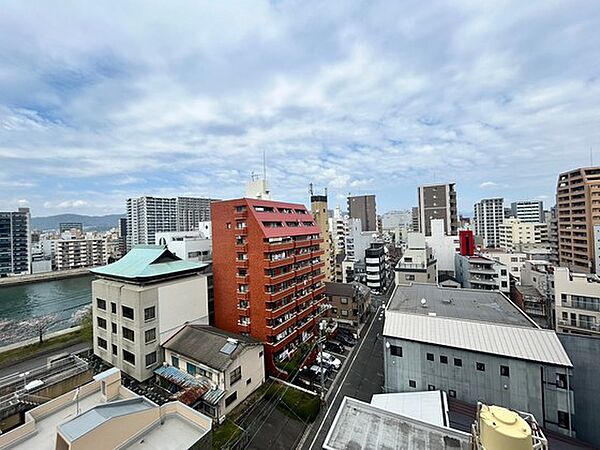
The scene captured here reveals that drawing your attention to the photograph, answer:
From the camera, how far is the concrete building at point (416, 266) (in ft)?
147

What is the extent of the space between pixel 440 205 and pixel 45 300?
8857 centimetres

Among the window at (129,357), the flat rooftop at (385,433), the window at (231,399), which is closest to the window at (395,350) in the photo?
the flat rooftop at (385,433)

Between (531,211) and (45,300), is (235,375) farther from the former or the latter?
(531,211)

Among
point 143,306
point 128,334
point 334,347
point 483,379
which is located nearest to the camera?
point 483,379

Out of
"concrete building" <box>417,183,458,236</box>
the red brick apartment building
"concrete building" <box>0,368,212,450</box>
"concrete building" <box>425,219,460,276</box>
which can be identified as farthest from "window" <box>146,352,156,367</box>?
"concrete building" <box>417,183,458,236</box>

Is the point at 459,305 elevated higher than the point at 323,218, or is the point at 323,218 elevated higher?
the point at 323,218

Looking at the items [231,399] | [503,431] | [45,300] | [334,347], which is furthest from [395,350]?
Answer: [45,300]

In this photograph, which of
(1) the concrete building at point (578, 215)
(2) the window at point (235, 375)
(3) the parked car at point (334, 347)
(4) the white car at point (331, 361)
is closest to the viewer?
(2) the window at point (235, 375)

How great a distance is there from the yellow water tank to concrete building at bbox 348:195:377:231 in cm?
10137

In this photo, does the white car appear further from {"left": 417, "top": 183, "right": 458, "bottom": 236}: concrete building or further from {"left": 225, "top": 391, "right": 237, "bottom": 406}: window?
{"left": 417, "top": 183, "right": 458, "bottom": 236}: concrete building

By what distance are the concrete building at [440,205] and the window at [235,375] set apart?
60.4 meters

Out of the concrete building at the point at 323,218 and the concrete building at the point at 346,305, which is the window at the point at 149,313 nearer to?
the concrete building at the point at 346,305

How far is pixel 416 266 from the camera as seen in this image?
46781mm

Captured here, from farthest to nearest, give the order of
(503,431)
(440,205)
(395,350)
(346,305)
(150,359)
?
(440,205)
(346,305)
(150,359)
(395,350)
(503,431)
